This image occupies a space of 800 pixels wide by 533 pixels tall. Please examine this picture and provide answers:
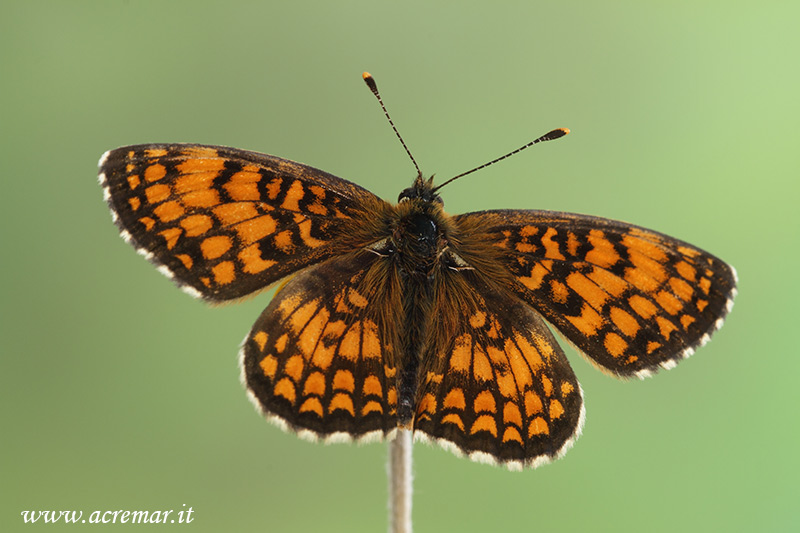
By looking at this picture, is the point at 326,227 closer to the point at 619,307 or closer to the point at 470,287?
the point at 470,287

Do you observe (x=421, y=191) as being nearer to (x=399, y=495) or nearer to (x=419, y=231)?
(x=419, y=231)

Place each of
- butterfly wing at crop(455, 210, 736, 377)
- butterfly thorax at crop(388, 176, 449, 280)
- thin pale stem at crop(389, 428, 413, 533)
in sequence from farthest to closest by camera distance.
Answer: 1. butterfly thorax at crop(388, 176, 449, 280)
2. butterfly wing at crop(455, 210, 736, 377)
3. thin pale stem at crop(389, 428, 413, 533)

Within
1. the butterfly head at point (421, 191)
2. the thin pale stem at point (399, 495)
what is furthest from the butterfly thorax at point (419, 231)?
the thin pale stem at point (399, 495)

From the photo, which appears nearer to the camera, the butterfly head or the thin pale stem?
the thin pale stem

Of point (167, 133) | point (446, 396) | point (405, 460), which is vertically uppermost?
point (167, 133)

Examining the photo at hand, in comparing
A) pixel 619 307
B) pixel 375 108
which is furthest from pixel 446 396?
pixel 375 108

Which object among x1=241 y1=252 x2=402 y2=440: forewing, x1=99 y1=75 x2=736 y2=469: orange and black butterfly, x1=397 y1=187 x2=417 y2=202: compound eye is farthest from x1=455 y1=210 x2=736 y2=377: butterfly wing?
x1=241 y1=252 x2=402 y2=440: forewing

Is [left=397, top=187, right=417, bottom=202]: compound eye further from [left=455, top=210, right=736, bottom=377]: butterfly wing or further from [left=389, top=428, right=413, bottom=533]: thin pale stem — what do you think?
[left=389, top=428, right=413, bottom=533]: thin pale stem

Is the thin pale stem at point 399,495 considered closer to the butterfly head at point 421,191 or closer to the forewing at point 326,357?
the forewing at point 326,357
